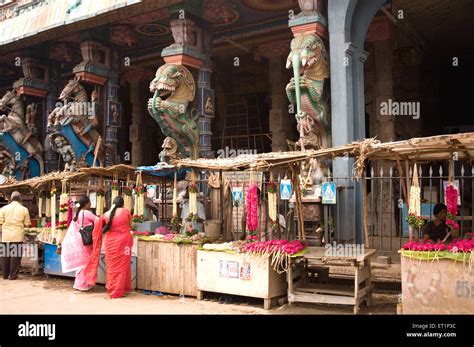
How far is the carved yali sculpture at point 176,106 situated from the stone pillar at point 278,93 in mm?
3339

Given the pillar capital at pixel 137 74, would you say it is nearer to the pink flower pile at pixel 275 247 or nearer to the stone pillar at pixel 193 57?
the stone pillar at pixel 193 57

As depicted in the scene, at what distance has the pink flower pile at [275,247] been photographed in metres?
6.96

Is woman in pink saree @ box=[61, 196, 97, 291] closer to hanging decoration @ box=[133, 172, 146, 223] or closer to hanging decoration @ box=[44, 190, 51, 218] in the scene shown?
hanging decoration @ box=[133, 172, 146, 223]

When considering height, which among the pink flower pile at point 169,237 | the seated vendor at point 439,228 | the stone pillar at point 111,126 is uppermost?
the stone pillar at point 111,126

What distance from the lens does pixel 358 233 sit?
919 cm

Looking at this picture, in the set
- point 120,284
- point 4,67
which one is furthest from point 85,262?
point 4,67

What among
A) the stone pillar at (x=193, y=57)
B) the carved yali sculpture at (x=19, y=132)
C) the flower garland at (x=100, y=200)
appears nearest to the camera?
the flower garland at (x=100, y=200)

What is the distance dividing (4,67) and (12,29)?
321 centimetres

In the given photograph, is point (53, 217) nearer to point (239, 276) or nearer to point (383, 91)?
point (239, 276)

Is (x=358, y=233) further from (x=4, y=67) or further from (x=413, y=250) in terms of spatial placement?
(x=4, y=67)

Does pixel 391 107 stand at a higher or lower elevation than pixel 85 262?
higher

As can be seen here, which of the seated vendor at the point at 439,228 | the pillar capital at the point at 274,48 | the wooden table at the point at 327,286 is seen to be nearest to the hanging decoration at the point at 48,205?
the wooden table at the point at 327,286

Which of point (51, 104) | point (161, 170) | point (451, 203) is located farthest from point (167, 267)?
point (51, 104)

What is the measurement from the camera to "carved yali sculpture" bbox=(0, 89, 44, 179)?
50.5 feet
